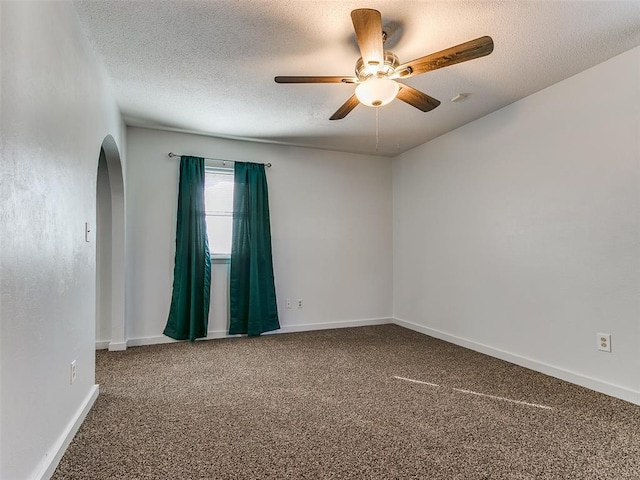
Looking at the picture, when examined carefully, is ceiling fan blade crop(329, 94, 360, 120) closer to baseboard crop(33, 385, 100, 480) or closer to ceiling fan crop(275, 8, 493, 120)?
ceiling fan crop(275, 8, 493, 120)

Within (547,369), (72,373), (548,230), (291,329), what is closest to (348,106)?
(548,230)

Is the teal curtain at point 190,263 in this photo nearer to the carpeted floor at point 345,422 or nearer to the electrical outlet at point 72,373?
the carpeted floor at point 345,422

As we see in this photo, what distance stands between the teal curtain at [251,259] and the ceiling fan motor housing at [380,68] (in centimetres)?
232

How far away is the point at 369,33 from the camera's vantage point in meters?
1.73

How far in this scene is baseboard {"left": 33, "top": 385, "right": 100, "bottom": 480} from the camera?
1.50 meters

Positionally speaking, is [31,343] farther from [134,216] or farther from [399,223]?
[399,223]

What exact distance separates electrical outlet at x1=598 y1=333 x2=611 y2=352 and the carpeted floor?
33 centimetres

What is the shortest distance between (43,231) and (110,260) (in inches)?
93.7

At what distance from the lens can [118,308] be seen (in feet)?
11.5

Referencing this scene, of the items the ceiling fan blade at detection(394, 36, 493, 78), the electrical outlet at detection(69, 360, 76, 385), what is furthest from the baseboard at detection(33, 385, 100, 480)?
the ceiling fan blade at detection(394, 36, 493, 78)

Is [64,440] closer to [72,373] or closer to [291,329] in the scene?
[72,373]

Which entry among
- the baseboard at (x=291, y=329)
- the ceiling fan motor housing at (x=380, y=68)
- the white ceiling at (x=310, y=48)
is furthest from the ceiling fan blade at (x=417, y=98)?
the baseboard at (x=291, y=329)

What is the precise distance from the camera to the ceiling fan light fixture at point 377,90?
1.98 metres

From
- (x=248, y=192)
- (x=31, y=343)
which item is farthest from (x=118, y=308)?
(x=31, y=343)
